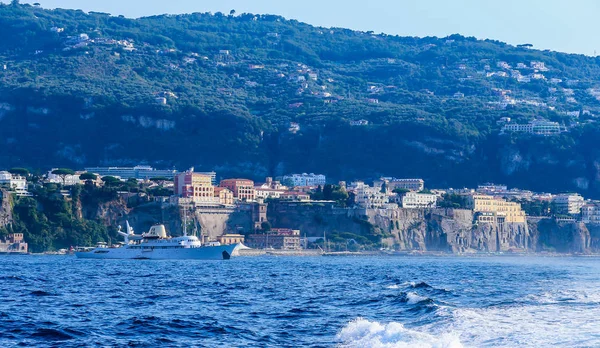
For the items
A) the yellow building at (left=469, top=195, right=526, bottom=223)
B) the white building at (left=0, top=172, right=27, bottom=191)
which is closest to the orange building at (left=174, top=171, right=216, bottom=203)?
the white building at (left=0, top=172, right=27, bottom=191)

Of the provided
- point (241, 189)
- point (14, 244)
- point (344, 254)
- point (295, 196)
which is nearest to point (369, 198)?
point (295, 196)

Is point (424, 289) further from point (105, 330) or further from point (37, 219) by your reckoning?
point (37, 219)

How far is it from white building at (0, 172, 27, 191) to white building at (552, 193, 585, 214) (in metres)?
69.3

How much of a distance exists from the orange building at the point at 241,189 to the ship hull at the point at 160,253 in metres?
48.2

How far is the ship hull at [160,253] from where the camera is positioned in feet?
385

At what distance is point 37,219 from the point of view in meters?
140

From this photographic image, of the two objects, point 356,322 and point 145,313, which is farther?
point 145,313

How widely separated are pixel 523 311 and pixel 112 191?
108154 mm

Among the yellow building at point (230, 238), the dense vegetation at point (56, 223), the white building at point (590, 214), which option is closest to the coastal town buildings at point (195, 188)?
the yellow building at point (230, 238)

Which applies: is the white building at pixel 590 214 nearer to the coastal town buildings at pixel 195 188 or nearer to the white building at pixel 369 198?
the white building at pixel 369 198

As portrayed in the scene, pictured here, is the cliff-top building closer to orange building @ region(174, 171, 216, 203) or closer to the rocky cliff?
the rocky cliff

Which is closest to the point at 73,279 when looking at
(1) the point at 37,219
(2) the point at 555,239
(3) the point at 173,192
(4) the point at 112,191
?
(1) the point at 37,219

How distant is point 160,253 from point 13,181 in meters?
42.2

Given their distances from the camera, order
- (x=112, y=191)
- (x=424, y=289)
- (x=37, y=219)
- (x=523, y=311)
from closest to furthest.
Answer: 1. (x=523, y=311)
2. (x=424, y=289)
3. (x=37, y=219)
4. (x=112, y=191)
